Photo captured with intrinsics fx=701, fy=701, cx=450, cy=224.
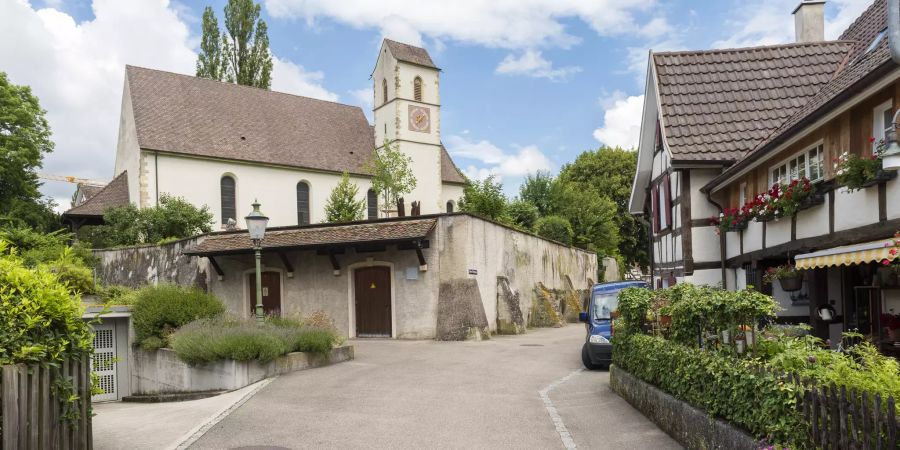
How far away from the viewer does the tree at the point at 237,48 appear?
52.5 metres

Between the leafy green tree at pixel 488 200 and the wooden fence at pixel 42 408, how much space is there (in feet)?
123

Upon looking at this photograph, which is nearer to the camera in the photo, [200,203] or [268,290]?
[268,290]

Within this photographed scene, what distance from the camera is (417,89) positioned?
1880 inches

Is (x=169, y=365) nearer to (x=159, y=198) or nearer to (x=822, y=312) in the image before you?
(x=822, y=312)

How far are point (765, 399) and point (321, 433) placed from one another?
5.70m

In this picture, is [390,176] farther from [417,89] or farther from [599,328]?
[599,328]

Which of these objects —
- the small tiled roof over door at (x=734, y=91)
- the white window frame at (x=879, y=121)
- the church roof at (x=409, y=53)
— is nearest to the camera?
the white window frame at (x=879, y=121)

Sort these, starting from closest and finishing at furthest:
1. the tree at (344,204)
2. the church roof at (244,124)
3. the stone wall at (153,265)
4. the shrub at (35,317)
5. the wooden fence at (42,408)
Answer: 1. the wooden fence at (42,408)
2. the shrub at (35,317)
3. the stone wall at (153,265)
4. the church roof at (244,124)
5. the tree at (344,204)

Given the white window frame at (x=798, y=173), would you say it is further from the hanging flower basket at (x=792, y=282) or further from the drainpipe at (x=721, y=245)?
the drainpipe at (x=721, y=245)

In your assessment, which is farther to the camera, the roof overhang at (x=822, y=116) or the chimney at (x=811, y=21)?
the chimney at (x=811, y=21)

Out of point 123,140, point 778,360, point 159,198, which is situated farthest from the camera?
point 123,140

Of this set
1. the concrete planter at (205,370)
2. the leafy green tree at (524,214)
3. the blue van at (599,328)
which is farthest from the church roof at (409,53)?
the blue van at (599,328)

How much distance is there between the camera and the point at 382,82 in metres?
48.2

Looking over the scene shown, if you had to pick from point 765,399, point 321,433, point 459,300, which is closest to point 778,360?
point 765,399
